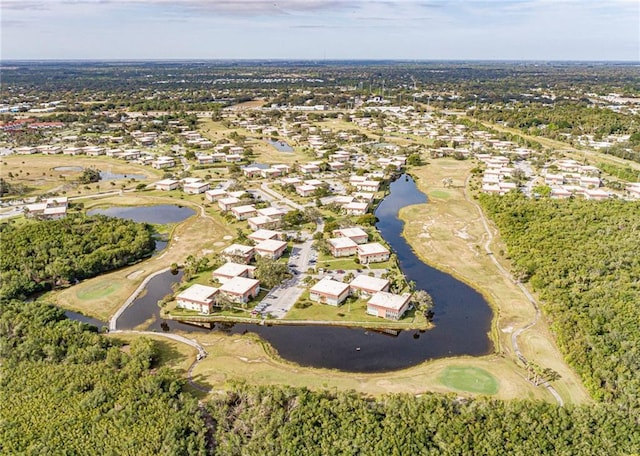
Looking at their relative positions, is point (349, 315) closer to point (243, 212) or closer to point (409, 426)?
point (409, 426)

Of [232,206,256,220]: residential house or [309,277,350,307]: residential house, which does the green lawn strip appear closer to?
[309,277,350,307]: residential house

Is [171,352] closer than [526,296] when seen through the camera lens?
Yes

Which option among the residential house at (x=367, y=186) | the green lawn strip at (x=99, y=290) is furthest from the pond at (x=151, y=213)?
the residential house at (x=367, y=186)

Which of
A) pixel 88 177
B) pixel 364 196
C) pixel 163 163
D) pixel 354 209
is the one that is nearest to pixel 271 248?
pixel 354 209

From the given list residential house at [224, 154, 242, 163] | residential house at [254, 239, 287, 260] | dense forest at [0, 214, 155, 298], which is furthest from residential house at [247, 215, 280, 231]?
residential house at [224, 154, 242, 163]

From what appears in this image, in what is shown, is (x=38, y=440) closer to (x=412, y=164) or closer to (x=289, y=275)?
(x=289, y=275)

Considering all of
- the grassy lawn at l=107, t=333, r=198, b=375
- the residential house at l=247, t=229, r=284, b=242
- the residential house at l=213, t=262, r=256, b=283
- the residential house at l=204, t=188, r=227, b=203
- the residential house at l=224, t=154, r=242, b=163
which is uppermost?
the residential house at l=224, t=154, r=242, b=163
